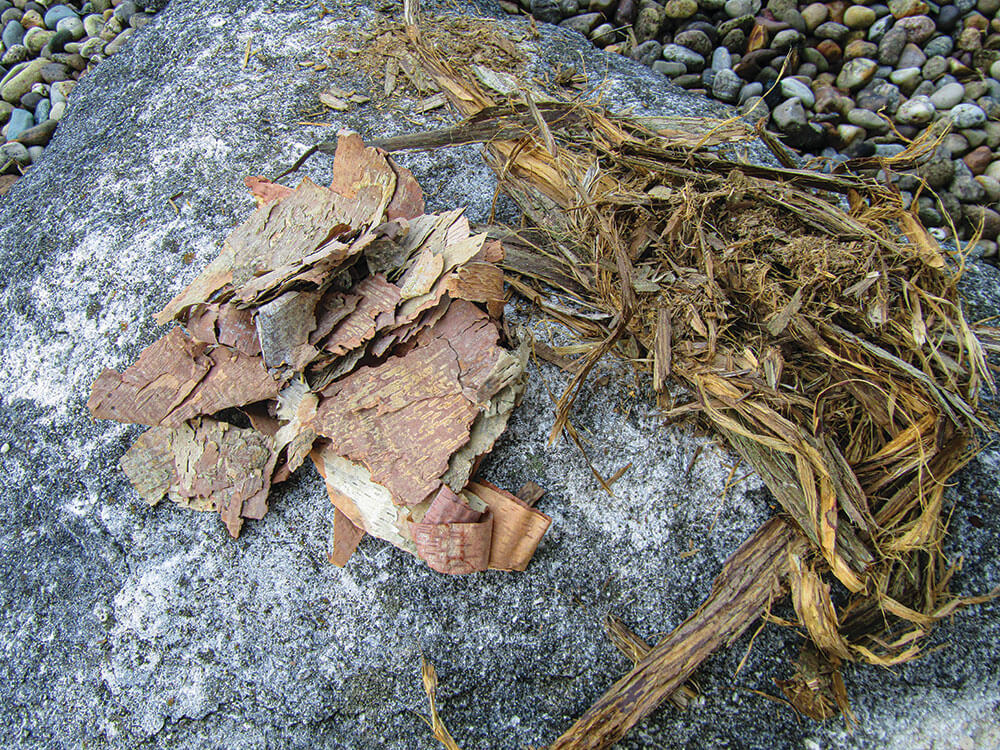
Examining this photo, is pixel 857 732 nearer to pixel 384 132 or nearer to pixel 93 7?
pixel 384 132

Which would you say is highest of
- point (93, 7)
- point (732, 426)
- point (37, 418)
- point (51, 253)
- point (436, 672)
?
point (93, 7)

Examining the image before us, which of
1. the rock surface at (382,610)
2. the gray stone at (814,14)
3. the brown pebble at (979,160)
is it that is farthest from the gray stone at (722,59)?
the rock surface at (382,610)

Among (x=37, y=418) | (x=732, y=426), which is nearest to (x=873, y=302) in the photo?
(x=732, y=426)

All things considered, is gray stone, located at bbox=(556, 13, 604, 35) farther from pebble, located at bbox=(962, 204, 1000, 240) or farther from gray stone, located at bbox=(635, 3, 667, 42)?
pebble, located at bbox=(962, 204, 1000, 240)

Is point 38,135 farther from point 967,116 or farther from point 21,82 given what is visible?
point 967,116

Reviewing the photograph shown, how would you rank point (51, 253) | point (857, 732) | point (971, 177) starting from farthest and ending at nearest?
point (971, 177) → point (51, 253) → point (857, 732)
